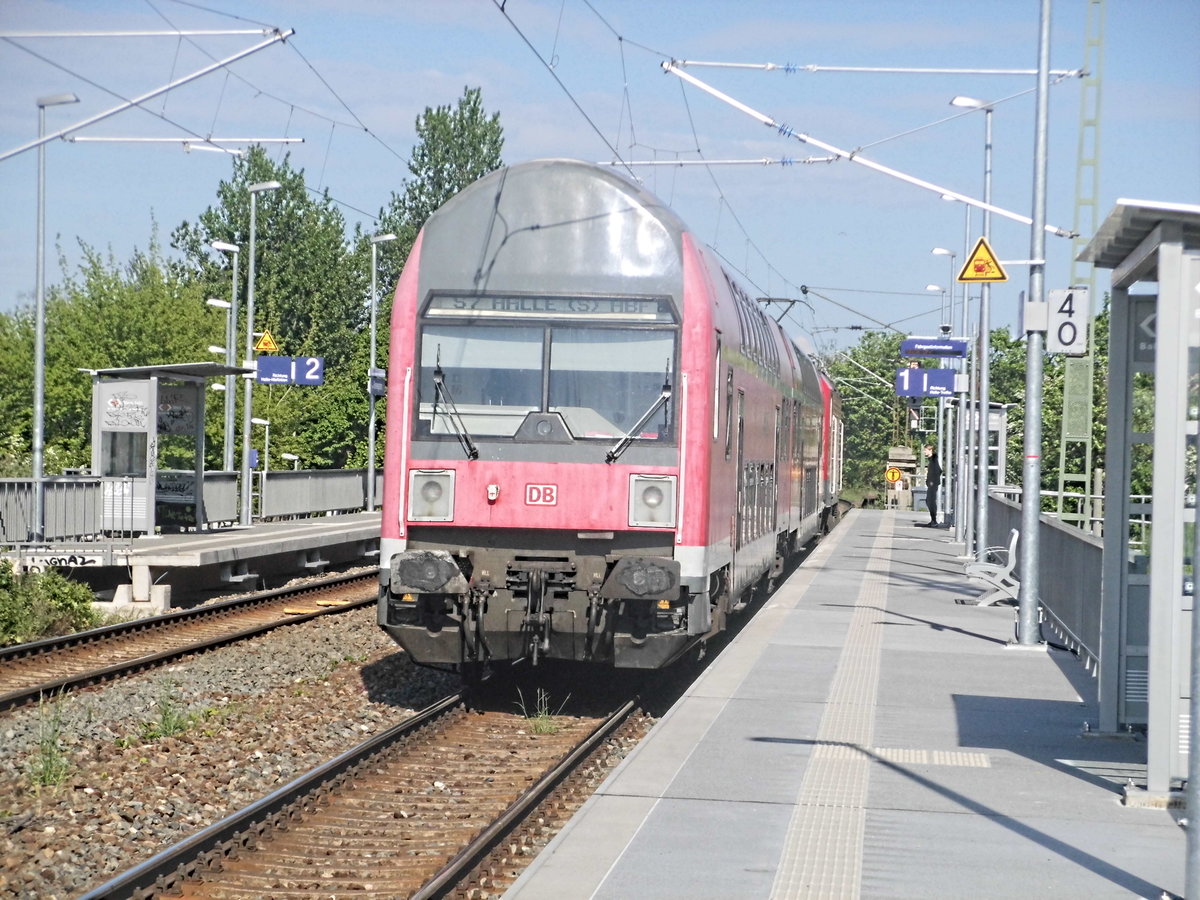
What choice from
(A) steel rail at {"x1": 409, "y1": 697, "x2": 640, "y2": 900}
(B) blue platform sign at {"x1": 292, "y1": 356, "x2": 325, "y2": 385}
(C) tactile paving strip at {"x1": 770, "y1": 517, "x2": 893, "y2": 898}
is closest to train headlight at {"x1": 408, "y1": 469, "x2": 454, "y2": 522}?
(A) steel rail at {"x1": 409, "y1": 697, "x2": 640, "y2": 900}

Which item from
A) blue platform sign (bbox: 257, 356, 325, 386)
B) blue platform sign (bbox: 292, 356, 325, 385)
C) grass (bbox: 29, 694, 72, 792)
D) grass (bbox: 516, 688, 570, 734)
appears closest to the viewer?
grass (bbox: 29, 694, 72, 792)

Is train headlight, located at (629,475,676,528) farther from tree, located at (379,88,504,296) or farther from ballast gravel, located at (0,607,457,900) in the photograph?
tree, located at (379,88,504,296)

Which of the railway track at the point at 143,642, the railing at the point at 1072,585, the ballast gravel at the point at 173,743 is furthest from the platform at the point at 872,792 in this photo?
the railway track at the point at 143,642

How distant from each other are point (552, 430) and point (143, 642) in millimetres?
6773

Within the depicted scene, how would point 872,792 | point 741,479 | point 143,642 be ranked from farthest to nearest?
point 143,642
point 741,479
point 872,792

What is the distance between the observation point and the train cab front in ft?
35.2

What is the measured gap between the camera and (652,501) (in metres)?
10.8

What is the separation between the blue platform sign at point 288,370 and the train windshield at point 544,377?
22.7 meters

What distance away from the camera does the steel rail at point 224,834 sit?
6.70 metres

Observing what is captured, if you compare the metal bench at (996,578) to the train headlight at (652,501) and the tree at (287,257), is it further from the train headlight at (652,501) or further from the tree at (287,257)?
the tree at (287,257)

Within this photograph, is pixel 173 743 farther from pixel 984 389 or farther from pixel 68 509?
pixel 984 389

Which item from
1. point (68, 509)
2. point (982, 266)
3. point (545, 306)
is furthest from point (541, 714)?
point (68, 509)

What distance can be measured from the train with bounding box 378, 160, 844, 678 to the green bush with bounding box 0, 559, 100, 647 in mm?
6870

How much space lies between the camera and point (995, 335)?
97.2 metres
